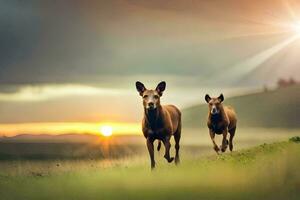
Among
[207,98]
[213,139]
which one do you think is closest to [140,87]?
[207,98]

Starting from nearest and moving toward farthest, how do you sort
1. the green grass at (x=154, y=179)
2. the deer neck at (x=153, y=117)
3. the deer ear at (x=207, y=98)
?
the green grass at (x=154, y=179) < the deer neck at (x=153, y=117) < the deer ear at (x=207, y=98)

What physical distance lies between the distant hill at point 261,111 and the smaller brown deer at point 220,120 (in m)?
0.07

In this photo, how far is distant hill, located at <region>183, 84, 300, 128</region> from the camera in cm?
1202

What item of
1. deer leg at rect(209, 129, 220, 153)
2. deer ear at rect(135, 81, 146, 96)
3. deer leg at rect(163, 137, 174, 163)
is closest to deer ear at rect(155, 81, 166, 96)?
deer ear at rect(135, 81, 146, 96)

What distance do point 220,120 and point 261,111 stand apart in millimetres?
509

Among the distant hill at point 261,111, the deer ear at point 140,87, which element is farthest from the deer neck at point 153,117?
the distant hill at point 261,111

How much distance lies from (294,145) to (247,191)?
49.9 inches

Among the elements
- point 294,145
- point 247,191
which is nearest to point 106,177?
point 247,191

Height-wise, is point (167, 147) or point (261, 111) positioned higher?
point (261, 111)

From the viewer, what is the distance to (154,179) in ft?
37.5

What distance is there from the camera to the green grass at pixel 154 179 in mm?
11211

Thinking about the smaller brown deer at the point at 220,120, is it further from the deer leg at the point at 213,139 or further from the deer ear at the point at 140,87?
the deer ear at the point at 140,87

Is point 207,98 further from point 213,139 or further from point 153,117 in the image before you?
point 153,117

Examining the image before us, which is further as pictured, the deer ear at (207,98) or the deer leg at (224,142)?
the deer leg at (224,142)
